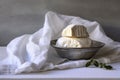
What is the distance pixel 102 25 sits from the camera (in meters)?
1.03

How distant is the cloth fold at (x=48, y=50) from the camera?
71 centimetres

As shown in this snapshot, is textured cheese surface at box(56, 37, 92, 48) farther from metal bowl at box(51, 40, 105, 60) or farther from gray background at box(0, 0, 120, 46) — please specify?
gray background at box(0, 0, 120, 46)

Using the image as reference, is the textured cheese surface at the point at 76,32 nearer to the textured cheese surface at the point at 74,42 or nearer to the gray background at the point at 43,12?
the textured cheese surface at the point at 74,42

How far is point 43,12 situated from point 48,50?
0.86 ft

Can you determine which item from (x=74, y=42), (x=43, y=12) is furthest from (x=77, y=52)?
(x=43, y=12)

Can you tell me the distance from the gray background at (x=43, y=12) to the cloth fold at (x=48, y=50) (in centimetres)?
7

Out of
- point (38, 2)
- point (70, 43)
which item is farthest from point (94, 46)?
point (38, 2)

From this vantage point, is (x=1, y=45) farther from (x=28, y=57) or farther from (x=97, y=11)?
(x=97, y=11)

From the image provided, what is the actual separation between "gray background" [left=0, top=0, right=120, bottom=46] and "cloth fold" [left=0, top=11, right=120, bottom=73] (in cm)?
7

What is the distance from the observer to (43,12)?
1017 mm

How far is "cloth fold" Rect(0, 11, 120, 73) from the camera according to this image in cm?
71

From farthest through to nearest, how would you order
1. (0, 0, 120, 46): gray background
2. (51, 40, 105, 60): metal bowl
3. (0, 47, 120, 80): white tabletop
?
(0, 0, 120, 46): gray background
(51, 40, 105, 60): metal bowl
(0, 47, 120, 80): white tabletop

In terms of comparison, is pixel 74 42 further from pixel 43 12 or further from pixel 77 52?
pixel 43 12

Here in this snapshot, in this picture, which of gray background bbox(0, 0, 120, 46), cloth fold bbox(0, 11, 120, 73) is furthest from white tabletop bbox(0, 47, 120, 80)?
gray background bbox(0, 0, 120, 46)
